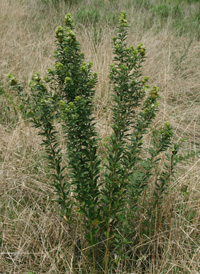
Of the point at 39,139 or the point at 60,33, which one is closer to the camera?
the point at 60,33

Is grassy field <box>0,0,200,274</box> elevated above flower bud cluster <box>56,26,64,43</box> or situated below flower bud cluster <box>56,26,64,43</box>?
below

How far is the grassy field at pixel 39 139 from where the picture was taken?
1884 millimetres

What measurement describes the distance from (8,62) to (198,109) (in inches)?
120

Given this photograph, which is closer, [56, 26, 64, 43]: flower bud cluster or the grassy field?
[56, 26, 64, 43]: flower bud cluster

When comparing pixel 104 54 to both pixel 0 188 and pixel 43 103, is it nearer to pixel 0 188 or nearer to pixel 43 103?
pixel 0 188

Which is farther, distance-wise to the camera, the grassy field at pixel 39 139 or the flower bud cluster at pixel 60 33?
the grassy field at pixel 39 139

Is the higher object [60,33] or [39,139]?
[60,33]

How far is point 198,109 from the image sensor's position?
3645 millimetres

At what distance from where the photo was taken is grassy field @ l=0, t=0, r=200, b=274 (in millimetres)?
1884

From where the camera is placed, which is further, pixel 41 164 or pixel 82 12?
→ pixel 82 12

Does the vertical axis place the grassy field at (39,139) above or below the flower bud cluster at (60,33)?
below

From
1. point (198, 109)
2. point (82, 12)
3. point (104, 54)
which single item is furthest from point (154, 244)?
A: point (82, 12)

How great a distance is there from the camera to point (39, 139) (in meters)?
2.86

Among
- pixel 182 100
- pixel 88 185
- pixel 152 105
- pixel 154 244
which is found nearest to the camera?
pixel 152 105
